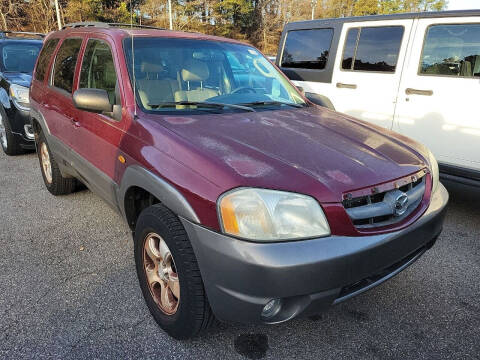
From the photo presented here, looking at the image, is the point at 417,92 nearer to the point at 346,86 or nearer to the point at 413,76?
the point at 413,76

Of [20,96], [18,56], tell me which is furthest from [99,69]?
[18,56]

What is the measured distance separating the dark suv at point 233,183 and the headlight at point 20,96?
8.28ft

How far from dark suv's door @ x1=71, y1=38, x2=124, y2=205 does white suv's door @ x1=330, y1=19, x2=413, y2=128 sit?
9.81 feet

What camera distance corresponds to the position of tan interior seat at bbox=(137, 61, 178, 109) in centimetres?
240

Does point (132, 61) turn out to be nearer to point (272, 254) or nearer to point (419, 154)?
point (272, 254)

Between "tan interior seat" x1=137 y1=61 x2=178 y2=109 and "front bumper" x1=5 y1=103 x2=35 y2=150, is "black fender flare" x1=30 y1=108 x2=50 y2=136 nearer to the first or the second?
"front bumper" x1=5 y1=103 x2=35 y2=150

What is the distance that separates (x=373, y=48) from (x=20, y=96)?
460 cm

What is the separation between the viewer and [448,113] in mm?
3701

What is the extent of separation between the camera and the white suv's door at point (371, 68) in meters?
4.14

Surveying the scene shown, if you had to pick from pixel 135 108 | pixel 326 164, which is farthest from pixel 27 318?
pixel 326 164

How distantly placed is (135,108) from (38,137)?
Answer: 8.15 ft

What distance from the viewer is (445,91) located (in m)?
3.73

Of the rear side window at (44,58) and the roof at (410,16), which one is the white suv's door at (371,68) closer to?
the roof at (410,16)

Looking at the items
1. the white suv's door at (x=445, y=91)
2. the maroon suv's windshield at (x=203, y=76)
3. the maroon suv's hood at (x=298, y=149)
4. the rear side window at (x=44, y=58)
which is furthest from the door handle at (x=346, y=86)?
the rear side window at (x=44, y=58)
